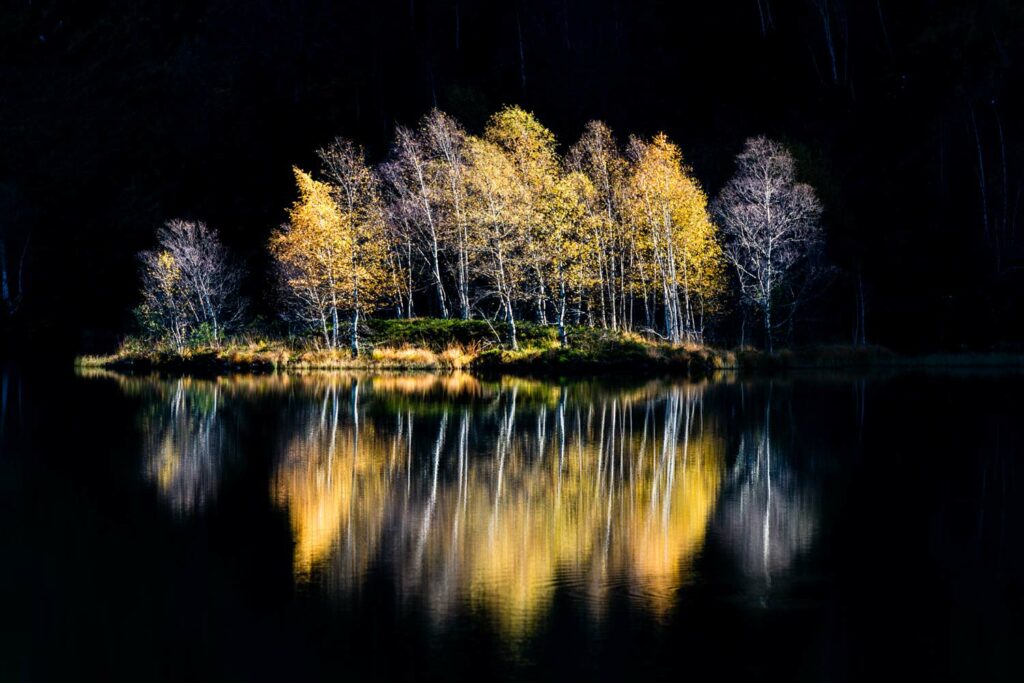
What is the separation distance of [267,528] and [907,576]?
814 cm

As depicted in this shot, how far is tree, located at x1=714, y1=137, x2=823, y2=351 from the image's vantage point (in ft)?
175

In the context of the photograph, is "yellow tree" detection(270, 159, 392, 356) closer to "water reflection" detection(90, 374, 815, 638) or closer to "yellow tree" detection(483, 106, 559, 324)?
"yellow tree" detection(483, 106, 559, 324)

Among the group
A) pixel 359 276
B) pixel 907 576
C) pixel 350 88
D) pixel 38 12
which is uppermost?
pixel 38 12

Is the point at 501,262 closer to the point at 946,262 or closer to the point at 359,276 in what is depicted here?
the point at 359,276

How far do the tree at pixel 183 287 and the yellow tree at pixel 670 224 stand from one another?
72.2 feet

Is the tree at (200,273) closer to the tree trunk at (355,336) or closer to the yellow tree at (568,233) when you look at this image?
the tree trunk at (355,336)

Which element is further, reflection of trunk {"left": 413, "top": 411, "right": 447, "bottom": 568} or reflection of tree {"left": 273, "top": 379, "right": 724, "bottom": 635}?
reflection of trunk {"left": 413, "top": 411, "right": 447, "bottom": 568}

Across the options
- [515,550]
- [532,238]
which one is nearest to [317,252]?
[532,238]

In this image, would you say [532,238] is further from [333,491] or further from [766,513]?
[766,513]

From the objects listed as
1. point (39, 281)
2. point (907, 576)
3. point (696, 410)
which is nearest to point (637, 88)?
point (39, 281)

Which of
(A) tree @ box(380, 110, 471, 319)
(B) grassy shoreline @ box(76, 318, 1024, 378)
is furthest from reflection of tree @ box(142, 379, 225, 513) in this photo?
(A) tree @ box(380, 110, 471, 319)

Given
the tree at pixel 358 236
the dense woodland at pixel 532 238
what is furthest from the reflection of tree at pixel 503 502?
the tree at pixel 358 236

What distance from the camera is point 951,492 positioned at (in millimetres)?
18719

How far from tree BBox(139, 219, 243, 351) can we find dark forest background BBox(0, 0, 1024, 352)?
10873 mm
